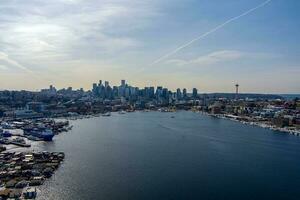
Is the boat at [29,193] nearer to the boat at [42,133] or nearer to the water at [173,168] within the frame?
the water at [173,168]

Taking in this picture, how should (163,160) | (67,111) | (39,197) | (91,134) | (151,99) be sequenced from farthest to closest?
(151,99)
(67,111)
(91,134)
(163,160)
(39,197)

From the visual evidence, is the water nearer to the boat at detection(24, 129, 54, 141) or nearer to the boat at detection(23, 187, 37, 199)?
the boat at detection(23, 187, 37, 199)

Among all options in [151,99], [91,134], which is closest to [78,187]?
[91,134]

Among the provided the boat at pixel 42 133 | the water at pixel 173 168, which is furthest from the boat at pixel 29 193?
the boat at pixel 42 133

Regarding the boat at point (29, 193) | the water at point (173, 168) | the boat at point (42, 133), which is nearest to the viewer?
the boat at point (29, 193)

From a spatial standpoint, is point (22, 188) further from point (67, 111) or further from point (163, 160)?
point (67, 111)

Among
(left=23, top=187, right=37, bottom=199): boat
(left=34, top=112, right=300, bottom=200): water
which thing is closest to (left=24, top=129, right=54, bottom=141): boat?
(left=34, top=112, right=300, bottom=200): water

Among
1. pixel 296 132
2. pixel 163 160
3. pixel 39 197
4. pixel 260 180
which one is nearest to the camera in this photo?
pixel 39 197

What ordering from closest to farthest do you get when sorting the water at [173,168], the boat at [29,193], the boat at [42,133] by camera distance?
1. the boat at [29,193]
2. the water at [173,168]
3. the boat at [42,133]
